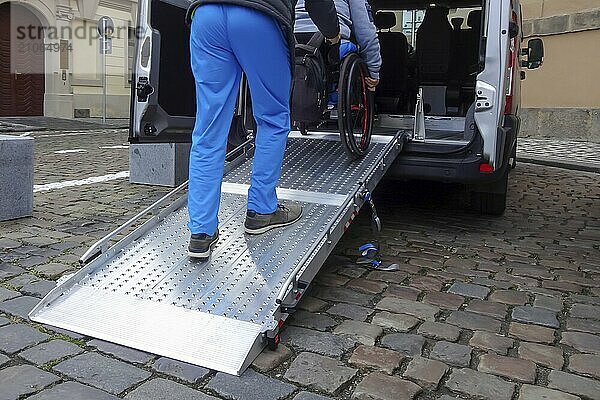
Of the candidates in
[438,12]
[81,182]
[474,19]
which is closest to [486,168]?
[474,19]

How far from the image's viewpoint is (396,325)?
3.25m

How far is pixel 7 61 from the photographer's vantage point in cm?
2156

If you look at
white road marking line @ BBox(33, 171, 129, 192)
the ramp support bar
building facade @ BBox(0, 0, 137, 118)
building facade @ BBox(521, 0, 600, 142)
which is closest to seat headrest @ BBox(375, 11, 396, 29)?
the ramp support bar

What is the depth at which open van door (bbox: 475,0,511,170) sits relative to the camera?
4578 millimetres

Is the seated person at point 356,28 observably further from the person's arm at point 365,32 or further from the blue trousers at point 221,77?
the blue trousers at point 221,77

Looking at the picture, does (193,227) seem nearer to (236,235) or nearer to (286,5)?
(236,235)

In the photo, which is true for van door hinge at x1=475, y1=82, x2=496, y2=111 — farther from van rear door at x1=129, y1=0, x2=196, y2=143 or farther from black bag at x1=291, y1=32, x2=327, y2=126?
van rear door at x1=129, y1=0, x2=196, y2=143

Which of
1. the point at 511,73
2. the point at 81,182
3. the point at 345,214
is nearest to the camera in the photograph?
the point at 345,214

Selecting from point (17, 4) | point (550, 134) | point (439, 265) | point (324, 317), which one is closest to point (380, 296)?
point (324, 317)

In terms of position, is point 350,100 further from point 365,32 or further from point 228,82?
point 228,82

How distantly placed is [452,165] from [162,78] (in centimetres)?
219

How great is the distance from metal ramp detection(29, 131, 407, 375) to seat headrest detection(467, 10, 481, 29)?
3.60 m

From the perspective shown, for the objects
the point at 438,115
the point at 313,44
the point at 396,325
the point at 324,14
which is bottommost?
the point at 396,325

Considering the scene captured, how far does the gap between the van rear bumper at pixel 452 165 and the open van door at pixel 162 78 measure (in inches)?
54.3
